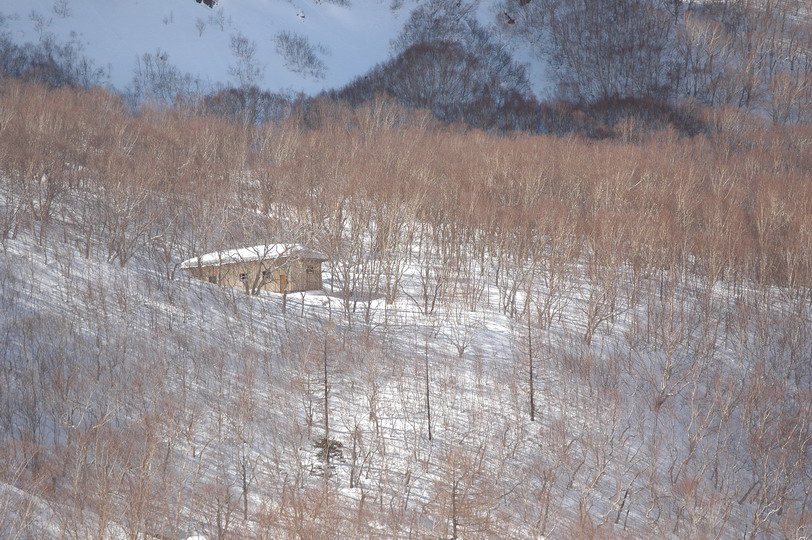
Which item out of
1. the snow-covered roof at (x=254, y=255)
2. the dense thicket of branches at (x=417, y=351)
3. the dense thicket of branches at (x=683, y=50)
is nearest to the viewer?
the dense thicket of branches at (x=417, y=351)

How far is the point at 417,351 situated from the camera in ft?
76.3

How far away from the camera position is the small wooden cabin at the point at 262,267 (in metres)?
26.7

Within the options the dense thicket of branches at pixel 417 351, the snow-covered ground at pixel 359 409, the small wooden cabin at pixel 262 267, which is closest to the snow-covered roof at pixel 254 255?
the small wooden cabin at pixel 262 267

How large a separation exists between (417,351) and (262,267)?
8009 millimetres

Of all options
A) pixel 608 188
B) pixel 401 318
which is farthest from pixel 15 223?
pixel 608 188

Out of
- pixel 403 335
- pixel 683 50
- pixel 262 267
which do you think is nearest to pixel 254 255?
pixel 262 267

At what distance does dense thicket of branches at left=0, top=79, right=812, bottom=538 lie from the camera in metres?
16.0

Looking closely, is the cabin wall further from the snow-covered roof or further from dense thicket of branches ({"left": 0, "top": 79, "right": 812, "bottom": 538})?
dense thicket of branches ({"left": 0, "top": 79, "right": 812, "bottom": 538})

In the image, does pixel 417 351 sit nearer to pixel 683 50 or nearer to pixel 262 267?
pixel 262 267

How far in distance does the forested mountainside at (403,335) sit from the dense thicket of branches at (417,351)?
0.12 meters

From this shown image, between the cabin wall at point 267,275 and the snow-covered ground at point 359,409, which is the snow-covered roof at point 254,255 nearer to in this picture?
the cabin wall at point 267,275

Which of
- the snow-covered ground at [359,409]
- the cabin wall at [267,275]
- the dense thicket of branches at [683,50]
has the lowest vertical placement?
the snow-covered ground at [359,409]

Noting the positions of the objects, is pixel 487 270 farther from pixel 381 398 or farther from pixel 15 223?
pixel 15 223

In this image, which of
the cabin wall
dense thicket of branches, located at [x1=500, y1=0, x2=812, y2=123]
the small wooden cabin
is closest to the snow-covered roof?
the small wooden cabin
